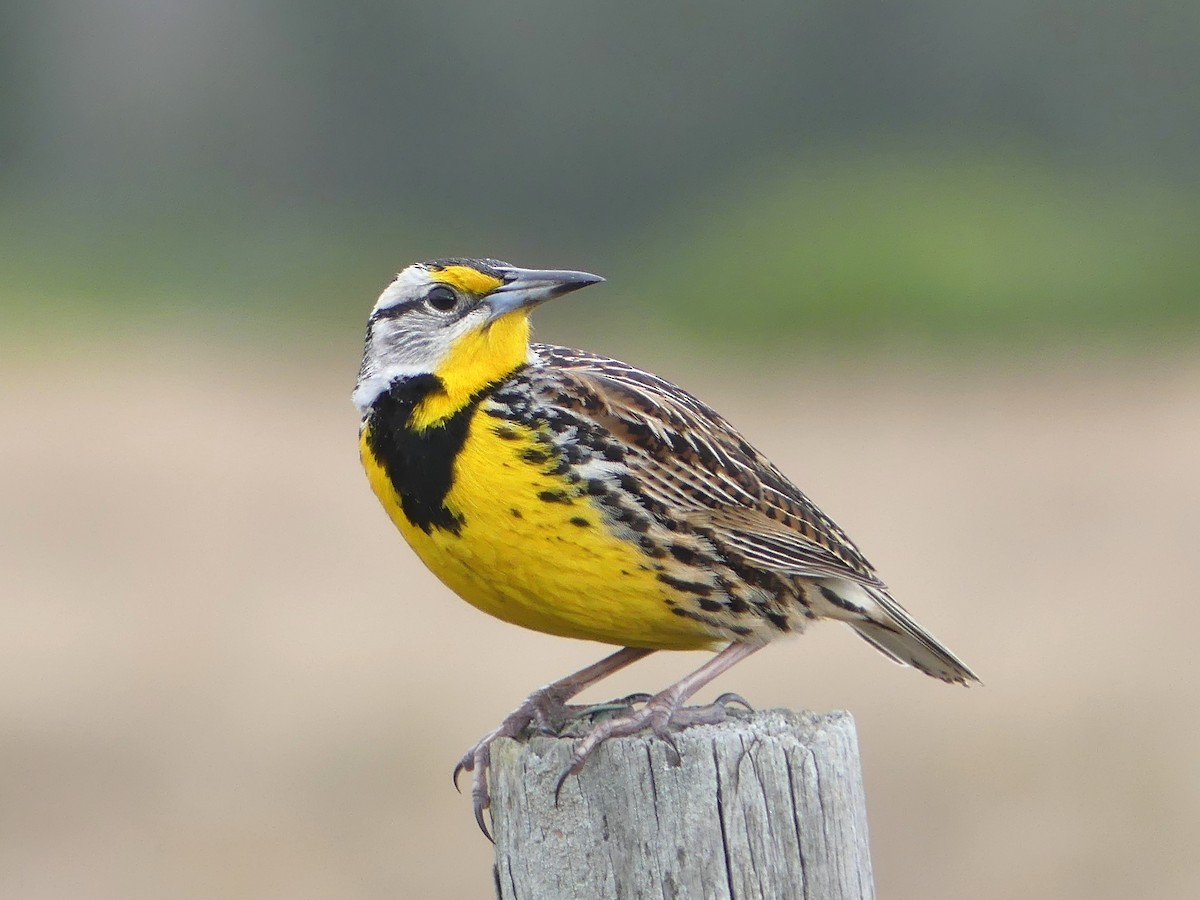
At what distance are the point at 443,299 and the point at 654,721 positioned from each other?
38.3 inches

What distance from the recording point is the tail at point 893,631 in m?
3.37

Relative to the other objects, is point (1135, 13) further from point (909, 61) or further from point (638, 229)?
point (638, 229)

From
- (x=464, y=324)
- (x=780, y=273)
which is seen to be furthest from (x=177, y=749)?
(x=780, y=273)

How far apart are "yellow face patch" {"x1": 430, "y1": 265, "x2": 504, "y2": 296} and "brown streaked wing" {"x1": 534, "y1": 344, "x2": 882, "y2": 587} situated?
0.15 metres

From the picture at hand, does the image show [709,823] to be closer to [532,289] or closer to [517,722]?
[517,722]

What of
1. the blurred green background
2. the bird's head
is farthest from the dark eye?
the blurred green background

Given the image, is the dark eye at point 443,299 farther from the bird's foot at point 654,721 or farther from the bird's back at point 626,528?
the bird's foot at point 654,721

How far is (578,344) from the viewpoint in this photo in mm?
13344

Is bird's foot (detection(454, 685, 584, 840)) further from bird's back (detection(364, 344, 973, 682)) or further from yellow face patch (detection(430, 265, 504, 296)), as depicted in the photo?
yellow face patch (detection(430, 265, 504, 296))

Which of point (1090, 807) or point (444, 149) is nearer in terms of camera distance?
point (1090, 807)

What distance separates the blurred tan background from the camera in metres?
6.56

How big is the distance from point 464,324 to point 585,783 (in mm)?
1019

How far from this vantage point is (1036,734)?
6699mm

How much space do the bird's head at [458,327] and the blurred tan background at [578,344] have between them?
708 mm
